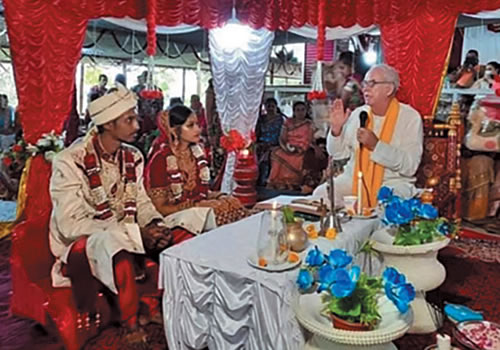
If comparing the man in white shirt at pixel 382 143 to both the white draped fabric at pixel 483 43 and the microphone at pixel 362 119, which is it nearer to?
the microphone at pixel 362 119

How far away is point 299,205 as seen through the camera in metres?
2.71

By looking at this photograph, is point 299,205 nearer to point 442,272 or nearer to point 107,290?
point 442,272

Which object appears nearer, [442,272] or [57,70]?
[442,272]

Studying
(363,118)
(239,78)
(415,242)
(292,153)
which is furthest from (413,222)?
(292,153)

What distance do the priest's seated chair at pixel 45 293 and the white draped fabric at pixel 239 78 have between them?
3.44 metres

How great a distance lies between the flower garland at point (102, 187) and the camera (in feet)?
8.32

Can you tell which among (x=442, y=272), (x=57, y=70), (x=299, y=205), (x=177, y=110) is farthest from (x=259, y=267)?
(x=57, y=70)

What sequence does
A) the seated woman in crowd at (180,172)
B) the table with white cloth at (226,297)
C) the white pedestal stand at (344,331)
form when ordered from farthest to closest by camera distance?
the seated woman in crowd at (180,172), the table with white cloth at (226,297), the white pedestal stand at (344,331)

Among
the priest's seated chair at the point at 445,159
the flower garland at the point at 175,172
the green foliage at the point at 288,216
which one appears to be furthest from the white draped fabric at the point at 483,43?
the green foliage at the point at 288,216

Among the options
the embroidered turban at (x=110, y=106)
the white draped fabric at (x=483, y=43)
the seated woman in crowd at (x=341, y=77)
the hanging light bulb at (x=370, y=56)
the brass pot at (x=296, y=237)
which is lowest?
the brass pot at (x=296, y=237)

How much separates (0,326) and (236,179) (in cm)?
348

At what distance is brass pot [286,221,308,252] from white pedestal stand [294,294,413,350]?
0.79 feet

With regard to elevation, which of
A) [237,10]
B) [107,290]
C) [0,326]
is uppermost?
[237,10]

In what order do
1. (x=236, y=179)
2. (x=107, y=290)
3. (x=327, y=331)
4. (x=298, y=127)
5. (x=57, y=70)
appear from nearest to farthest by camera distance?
(x=327, y=331) → (x=107, y=290) → (x=57, y=70) → (x=236, y=179) → (x=298, y=127)
